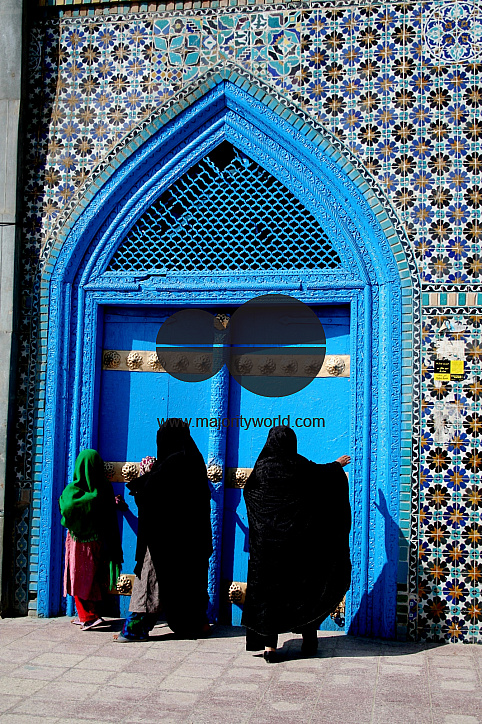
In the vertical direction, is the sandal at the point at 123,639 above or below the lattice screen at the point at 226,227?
below

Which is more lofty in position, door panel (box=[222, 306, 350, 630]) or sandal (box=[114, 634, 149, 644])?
door panel (box=[222, 306, 350, 630])

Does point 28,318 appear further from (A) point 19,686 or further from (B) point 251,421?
(A) point 19,686

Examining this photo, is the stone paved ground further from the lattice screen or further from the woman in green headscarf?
the lattice screen

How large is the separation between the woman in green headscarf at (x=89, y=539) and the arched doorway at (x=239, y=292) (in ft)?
0.87

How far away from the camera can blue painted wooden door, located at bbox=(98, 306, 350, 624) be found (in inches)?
177

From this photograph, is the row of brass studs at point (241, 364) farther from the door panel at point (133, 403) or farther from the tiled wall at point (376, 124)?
the tiled wall at point (376, 124)

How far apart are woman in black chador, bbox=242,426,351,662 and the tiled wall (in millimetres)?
510

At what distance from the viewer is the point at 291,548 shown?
12.9 feet

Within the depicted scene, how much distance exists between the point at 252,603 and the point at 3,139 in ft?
9.79

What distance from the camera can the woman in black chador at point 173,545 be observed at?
4.16 metres

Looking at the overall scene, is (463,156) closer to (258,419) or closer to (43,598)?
(258,419)

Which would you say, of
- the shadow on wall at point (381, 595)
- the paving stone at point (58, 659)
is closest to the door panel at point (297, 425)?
the shadow on wall at point (381, 595)

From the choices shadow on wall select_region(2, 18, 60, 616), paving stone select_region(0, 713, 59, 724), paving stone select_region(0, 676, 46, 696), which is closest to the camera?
paving stone select_region(0, 713, 59, 724)

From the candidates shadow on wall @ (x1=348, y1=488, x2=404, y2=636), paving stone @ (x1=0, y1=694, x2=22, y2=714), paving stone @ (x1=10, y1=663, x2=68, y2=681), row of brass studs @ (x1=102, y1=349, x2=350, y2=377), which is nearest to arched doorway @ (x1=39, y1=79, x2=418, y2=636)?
shadow on wall @ (x1=348, y1=488, x2=404, y2=636)
